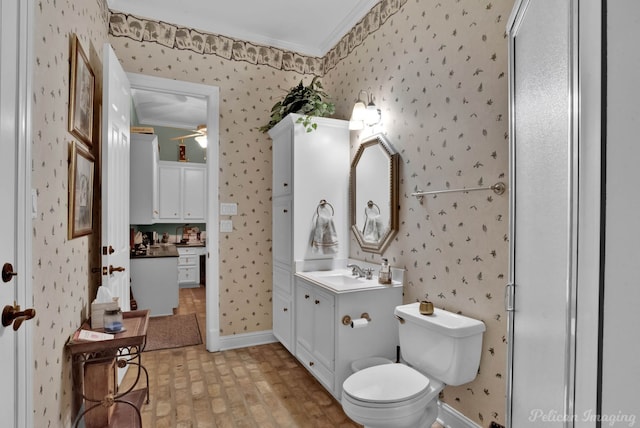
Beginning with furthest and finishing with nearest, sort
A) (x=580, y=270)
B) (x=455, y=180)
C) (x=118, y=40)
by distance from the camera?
(x=118, y=40) < (x=455, y=180) < (x=580, y=270)

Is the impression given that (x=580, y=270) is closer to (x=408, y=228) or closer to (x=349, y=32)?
(x=408, y=228)

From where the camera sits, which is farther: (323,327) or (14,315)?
(323,327)

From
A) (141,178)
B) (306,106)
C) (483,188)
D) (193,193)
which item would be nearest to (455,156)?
(483,188)

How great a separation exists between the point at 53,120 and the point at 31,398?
1129 millimetres

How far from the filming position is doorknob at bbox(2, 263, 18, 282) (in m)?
1.01

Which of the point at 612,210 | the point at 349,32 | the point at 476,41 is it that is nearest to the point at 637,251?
the point at 612,210

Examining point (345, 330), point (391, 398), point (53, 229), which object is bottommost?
point (391, 398)

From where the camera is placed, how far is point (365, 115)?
2.63 meters

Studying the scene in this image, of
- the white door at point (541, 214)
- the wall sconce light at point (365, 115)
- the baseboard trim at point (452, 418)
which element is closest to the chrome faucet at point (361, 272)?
the baseboard trim at point (452, 418)

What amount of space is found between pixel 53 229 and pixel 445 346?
190 centimetres

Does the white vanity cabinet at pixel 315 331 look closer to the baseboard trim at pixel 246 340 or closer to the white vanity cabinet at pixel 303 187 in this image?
the white vanity cabinet at pixel 303 187

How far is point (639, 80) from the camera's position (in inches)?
21.0

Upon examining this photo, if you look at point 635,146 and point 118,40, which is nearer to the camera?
point 635,146

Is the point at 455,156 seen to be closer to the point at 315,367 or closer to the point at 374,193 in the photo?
the point at 374,193
